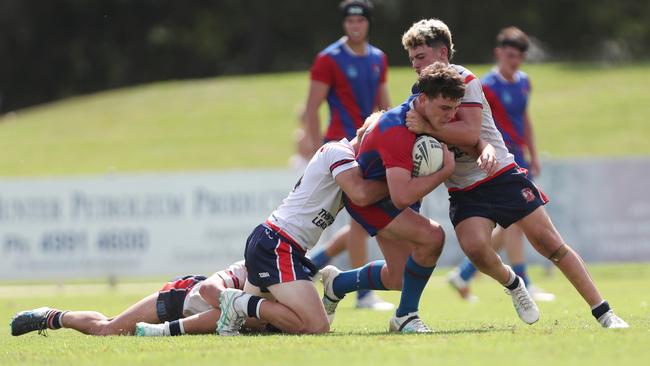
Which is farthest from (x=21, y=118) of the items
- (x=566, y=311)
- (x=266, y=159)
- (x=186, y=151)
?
(x=566, y=311)

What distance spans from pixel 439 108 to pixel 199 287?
1993 millimetres

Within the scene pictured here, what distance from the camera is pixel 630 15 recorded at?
43.7 m

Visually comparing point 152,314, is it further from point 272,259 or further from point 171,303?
point 272,259

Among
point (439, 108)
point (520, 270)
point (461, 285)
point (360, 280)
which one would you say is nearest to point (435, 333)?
point (360, 280)

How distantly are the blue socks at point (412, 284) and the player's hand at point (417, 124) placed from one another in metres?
0.88

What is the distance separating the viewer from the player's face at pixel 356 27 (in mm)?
10555

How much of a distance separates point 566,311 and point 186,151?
64.1 feet

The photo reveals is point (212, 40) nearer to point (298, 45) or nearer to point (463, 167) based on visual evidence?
point (298, 45)

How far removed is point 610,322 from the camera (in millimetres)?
7352

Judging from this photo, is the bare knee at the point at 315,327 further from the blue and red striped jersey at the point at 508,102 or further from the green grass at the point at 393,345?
the blue and red striped jersey at the point at 508,102

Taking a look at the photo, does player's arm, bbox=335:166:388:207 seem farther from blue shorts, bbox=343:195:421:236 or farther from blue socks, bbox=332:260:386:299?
blue socks, bbox=332:260:386:299

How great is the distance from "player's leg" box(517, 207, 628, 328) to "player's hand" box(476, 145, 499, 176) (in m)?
0.47

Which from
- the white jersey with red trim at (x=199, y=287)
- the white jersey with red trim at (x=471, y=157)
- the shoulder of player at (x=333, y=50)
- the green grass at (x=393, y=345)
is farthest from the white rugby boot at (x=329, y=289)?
the shoulder of player at (x=333, y=50)

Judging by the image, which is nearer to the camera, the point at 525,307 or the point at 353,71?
the point at 525,307
